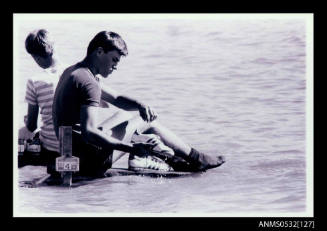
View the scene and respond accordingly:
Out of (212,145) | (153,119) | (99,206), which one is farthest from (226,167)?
(99,206)

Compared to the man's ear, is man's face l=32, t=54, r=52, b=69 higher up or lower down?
lower down

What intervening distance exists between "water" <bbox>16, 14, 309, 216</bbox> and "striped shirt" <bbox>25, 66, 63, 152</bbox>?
0.52 ft

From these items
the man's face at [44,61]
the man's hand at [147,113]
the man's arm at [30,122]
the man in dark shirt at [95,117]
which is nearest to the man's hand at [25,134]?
the man's arm at [30,122]

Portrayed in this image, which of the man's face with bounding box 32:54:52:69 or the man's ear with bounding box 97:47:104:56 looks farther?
the man's face with bounding box 32:54:52:69

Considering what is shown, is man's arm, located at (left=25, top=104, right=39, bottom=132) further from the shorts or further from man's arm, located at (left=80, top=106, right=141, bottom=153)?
man's arm, located at (left=80, top=106, right=141, bottom=153)

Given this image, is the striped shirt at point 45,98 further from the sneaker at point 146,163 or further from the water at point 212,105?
the sneaker at point 146,163

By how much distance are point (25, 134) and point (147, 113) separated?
0.92 m

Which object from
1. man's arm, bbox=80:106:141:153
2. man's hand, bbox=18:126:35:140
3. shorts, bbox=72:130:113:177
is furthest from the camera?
man's hand, bbox=18:126:35:140

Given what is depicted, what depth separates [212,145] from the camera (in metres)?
5.54

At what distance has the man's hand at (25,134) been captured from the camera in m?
5.27

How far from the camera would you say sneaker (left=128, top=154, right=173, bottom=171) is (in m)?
5.27

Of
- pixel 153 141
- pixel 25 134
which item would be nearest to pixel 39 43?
pixel 25 134

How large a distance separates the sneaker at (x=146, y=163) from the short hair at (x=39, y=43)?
97 centimetres

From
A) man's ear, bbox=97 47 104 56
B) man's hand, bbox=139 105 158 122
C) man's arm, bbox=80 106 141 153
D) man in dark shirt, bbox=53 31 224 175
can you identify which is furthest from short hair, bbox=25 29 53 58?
man's hand, bbox=139 105 158 122
